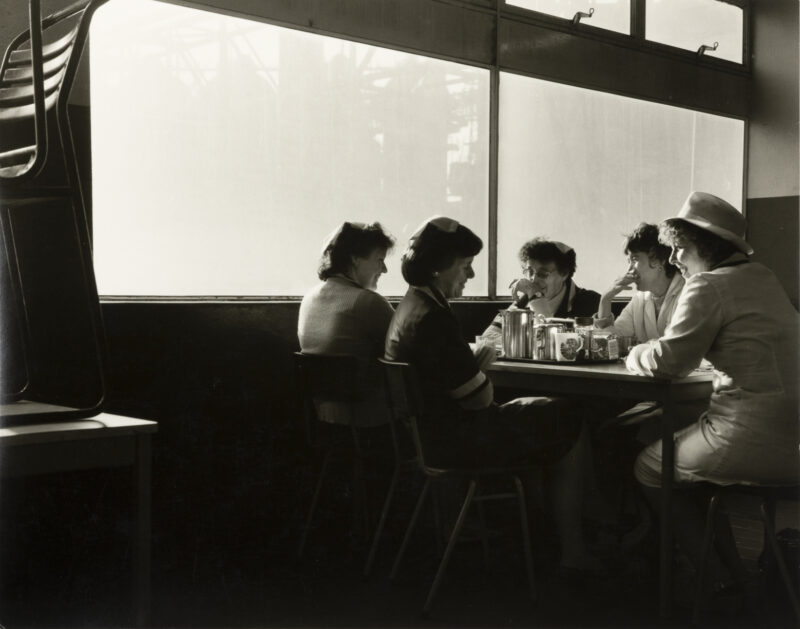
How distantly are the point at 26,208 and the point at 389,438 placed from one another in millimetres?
1510

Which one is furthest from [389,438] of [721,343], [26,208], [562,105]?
[562,105]

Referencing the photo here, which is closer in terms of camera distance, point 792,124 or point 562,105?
point 562,105

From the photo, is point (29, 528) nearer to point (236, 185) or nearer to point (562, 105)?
point (236, 185)

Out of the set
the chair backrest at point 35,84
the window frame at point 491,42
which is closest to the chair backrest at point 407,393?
the window frame at point 491,42

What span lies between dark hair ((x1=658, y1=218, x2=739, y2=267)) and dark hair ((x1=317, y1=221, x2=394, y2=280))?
115 cm

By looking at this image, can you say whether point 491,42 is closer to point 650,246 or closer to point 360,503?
point 650,246

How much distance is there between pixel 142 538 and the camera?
1.88 metres

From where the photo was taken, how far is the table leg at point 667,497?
2.87 meters

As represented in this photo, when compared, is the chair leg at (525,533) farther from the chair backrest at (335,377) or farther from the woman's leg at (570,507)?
the chair backrest at (335,377)

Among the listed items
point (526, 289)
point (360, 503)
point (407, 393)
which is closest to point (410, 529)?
point (360, 503)

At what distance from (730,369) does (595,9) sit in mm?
3075

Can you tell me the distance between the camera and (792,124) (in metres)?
6.10

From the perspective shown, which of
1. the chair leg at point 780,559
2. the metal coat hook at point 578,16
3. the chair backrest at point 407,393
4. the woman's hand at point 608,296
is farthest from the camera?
the metal coat hook at point 578,16

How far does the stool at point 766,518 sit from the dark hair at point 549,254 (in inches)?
68.7
